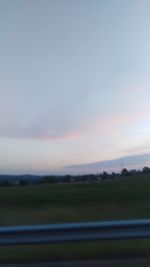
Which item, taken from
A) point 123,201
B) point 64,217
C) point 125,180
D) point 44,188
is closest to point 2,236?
point 64,217

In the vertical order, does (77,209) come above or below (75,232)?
above

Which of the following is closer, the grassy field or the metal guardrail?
the metal guardrail

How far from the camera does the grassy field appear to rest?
24.6ft

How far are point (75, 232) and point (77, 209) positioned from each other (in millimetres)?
5047

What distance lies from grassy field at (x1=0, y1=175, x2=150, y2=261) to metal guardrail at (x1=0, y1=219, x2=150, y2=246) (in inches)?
32.1

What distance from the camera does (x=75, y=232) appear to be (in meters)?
6.59

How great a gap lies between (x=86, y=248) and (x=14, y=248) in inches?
46.7

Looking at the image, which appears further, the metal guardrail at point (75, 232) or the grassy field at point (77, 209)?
the grassy field at point (77, 209)

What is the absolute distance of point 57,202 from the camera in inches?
508

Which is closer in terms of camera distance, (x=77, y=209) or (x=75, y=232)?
(x=75, y=232)

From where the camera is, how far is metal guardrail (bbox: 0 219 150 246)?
6.51m

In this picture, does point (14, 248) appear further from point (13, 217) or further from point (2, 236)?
point (13, 217)

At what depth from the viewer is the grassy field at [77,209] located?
7.49 m

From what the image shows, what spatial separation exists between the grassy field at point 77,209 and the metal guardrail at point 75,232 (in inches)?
32.1
